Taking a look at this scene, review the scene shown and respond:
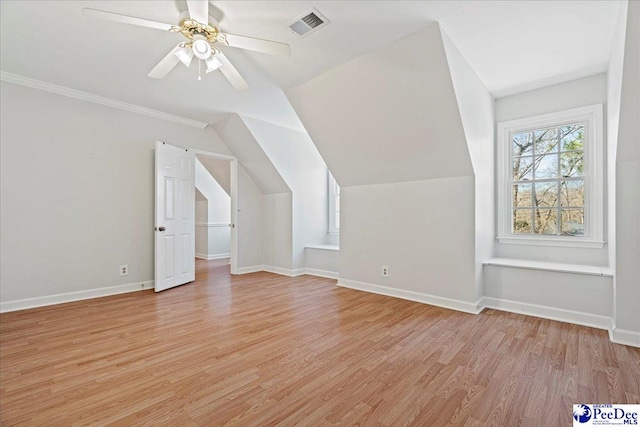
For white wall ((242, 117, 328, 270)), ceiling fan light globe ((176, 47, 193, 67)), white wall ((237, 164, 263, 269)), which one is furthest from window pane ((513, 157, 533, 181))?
white wall ((237, 164, 263, 269))

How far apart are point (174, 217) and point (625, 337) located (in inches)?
205

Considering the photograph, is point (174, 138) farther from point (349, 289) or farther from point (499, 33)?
point (499, 33)

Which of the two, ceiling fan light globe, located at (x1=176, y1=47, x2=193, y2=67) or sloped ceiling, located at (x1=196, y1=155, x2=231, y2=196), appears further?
sloped ceiling, located at (x1=196, y1=155, x2=231, y2=196)

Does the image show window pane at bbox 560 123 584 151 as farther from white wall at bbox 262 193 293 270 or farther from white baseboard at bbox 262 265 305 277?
white baseboard at bbox 262 265 305 277

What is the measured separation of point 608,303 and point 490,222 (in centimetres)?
132

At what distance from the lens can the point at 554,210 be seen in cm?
348

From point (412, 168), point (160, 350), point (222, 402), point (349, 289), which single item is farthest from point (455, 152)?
point (160, 350)

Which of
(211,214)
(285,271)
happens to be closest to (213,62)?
(285,271)

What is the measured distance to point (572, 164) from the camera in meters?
3.37

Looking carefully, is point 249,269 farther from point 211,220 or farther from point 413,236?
point 413,236

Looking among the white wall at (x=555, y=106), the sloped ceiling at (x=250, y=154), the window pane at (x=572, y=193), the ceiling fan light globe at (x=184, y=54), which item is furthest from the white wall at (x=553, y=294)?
the ceiling fan light globe at (x=184, y=54)

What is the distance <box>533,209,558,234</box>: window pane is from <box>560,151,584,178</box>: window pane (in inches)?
18.1

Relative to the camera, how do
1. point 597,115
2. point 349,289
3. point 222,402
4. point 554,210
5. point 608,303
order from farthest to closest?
point 349,289
point 554,210
point 597,115
point 608,303
point 222,402

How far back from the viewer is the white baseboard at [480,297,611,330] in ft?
9.09
